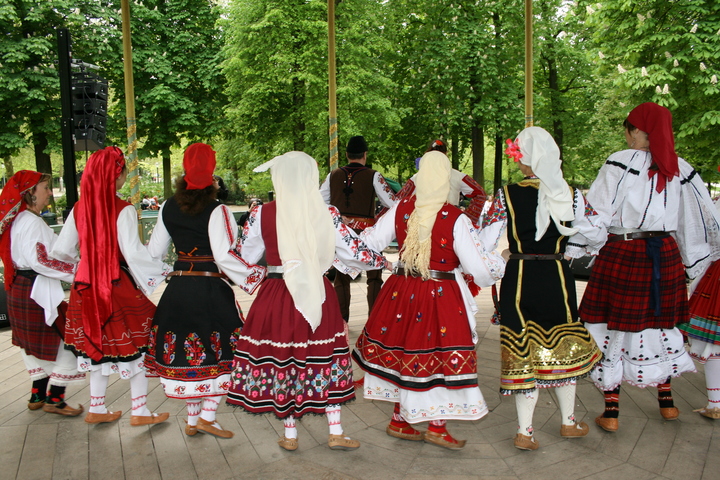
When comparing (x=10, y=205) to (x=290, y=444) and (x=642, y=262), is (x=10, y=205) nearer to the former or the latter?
(x=290, y=444)

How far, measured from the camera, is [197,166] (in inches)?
129

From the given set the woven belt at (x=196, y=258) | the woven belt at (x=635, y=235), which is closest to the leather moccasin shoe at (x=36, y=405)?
the woven belt at (x=196, y=258)

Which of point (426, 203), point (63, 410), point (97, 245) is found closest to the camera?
point (426, 203)

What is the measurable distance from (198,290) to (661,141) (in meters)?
2.76

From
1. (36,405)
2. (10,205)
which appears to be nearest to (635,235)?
(10,205)

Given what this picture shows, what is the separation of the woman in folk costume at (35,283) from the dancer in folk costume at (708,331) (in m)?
3.92

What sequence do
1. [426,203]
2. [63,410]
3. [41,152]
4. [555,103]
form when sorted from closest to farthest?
[426,203] < [63,410] < [41,152] < [555,103]

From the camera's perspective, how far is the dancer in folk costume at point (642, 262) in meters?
3.49

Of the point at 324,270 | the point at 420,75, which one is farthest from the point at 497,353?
the point at 420,75

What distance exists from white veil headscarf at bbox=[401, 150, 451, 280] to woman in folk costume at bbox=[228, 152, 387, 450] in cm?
44

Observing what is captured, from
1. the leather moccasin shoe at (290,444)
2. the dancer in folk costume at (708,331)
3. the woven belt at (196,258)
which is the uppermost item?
the woven belt at (196,258)

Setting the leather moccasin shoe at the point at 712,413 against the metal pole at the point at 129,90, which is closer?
the leather moccasin shoe at the point at 712,413

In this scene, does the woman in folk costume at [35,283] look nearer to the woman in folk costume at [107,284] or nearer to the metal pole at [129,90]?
the woman in folk costume at [107,284]

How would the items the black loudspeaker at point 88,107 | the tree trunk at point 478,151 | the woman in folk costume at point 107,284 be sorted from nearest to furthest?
the woman in folk costume at point 107,284 < the black loudspeaker at point 88,107 < the tree trunk at point 478,151
